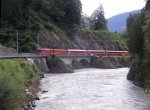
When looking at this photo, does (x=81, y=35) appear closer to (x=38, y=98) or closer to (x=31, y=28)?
(x=31, y=28)

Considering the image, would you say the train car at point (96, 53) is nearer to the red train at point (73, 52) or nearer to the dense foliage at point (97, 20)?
the red train at point (73, 52)

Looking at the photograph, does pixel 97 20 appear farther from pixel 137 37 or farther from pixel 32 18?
pixel 137 37

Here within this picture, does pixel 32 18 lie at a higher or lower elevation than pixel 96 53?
higher

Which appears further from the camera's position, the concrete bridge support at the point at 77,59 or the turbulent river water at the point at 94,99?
the concrete bridge support at the point at 77,59

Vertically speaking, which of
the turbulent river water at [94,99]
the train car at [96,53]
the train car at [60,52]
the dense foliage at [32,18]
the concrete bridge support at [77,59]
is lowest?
the turbulent river water at [94,99]

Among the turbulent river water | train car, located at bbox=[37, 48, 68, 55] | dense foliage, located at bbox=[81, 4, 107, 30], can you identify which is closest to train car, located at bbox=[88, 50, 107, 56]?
train car, located at bbox=[37, 48, 68, 55]

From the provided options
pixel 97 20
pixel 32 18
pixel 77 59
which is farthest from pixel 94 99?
pixel 97 20

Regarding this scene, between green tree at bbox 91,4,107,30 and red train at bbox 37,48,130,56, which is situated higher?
green tree at bbox 91,4,107,30

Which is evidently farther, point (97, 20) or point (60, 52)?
point (97, 20)

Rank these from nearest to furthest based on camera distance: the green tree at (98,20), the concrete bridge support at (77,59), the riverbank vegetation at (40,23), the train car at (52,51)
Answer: the train car at (52,51) < the concrete bridge support at (77,59) < the riverbank vegetation at (40,23) < the green tree at (98,20)

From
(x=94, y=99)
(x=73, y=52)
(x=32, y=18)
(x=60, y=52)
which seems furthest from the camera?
(x=32, y=18)

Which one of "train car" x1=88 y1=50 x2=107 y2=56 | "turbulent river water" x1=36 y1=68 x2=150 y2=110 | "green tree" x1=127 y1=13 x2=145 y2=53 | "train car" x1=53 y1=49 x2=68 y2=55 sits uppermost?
"green tree" x1=127 y1=13 x2=145 y2=53

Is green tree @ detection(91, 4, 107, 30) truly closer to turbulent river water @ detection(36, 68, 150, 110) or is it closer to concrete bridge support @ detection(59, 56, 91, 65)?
concrete bridge support @ detection(59, 56, 91, 65)

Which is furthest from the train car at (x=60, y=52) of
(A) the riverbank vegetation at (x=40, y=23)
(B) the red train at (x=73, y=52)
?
(A) the riverbank vegetation at (x=40, y=23)
